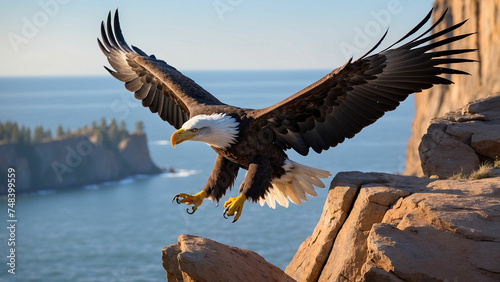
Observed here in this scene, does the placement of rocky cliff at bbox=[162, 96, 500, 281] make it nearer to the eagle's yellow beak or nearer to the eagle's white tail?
the eagle's white tail

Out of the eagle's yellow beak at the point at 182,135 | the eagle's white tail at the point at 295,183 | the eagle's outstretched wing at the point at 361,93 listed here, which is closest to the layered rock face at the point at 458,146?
the eagle's outstretched wing at the point at 361,93

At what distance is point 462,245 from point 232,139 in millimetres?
2228

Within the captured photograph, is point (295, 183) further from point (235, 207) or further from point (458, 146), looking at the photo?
point (458, 146)

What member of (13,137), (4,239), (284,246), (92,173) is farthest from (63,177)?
(284,246)

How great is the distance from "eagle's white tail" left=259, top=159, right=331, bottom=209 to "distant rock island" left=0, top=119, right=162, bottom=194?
72459 mm

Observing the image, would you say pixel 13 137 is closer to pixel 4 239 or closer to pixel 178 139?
pixel 4 239

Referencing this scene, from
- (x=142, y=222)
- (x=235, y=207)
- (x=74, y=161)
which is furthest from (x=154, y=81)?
(x=74, y=161)

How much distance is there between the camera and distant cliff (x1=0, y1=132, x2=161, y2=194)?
75250 millimetres

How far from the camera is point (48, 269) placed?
69.9m

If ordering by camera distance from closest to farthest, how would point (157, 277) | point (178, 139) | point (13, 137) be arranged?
point (178, 139)
point (157, 277)
point (13, 137)

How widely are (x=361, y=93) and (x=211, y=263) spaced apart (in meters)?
2.22

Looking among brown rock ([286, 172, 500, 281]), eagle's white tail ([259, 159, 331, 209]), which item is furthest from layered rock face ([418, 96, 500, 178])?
eagle's white tail ([259, 159, 331, 209])

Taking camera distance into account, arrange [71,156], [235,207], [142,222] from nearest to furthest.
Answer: [235,207] < [71,156] < [142,222]

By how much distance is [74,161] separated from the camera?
267ft
